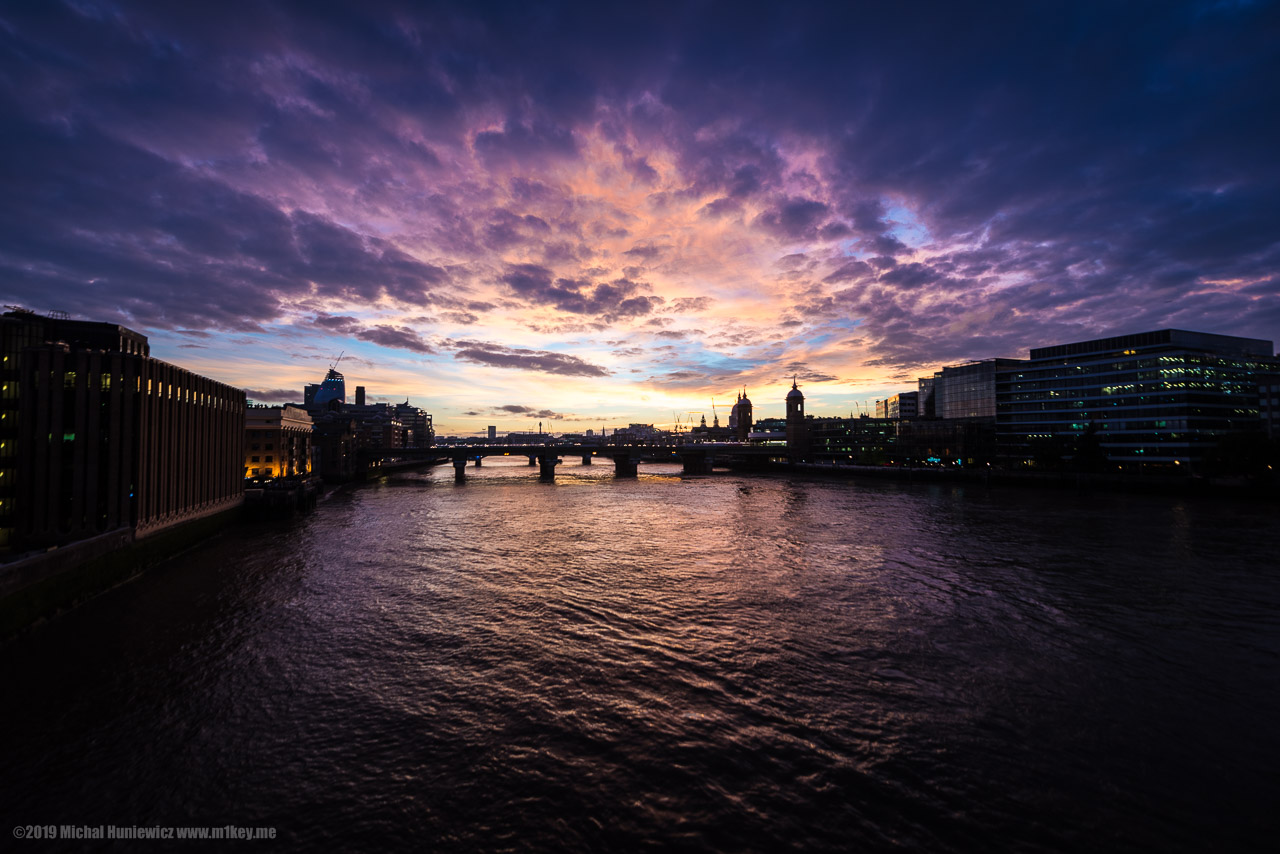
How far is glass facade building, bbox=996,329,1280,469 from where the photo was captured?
101m

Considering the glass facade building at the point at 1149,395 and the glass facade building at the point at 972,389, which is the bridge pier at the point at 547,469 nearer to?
the glass facade building at the point at 1149,395

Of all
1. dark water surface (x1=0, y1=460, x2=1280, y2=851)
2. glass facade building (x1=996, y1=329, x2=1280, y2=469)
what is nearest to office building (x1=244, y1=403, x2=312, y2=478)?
dark water surface (x1=0, y1=460, x2=1280, y2=851)

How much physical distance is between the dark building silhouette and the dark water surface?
12.5m

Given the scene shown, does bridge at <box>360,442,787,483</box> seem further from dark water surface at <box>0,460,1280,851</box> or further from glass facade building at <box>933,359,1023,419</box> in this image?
dark water surface at <box>0,460,1280,851</box>

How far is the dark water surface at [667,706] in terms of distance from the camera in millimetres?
11906

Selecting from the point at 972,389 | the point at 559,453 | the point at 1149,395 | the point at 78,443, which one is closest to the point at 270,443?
the point at 78,443

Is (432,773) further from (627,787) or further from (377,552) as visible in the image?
(377,552)

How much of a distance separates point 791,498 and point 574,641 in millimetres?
69315

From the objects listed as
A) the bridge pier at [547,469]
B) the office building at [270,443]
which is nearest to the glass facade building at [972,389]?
the bridge pier at [547,469]

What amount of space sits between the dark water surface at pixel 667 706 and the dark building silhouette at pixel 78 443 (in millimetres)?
12501

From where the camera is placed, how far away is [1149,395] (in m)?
106

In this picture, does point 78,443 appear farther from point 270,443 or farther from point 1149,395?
point 1149,395

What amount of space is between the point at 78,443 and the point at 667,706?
166 feet

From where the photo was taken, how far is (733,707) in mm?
16609
